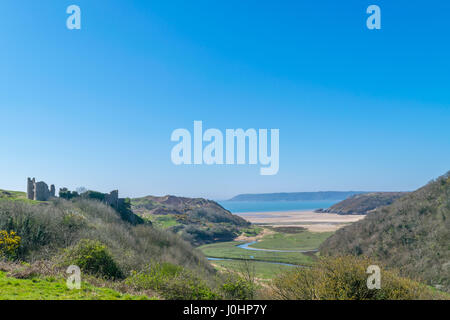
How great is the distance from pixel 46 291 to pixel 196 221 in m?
86.2

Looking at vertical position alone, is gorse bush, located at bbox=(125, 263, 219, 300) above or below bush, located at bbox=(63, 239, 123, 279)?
below

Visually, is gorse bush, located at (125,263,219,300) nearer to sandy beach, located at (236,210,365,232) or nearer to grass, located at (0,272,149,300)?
grass, located at (0,272,149,300)

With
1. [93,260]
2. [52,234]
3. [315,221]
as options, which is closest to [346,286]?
[93,260]

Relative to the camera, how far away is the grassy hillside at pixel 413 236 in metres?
31.8

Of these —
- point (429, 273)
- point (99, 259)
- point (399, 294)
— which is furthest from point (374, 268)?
point (429, 273)

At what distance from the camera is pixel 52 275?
15008 millimetres

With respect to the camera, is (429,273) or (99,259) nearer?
(99,259)

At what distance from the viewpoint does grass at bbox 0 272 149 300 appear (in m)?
10.9

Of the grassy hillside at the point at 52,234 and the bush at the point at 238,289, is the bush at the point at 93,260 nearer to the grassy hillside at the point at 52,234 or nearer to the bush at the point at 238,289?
the grassy hillside at the point at 52,234

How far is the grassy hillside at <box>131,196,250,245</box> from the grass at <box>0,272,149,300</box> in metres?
49.6

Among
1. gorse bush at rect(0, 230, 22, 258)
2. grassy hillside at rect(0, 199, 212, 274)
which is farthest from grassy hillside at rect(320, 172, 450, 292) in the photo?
gorse bush at rect(0, 230, 22, 258)
